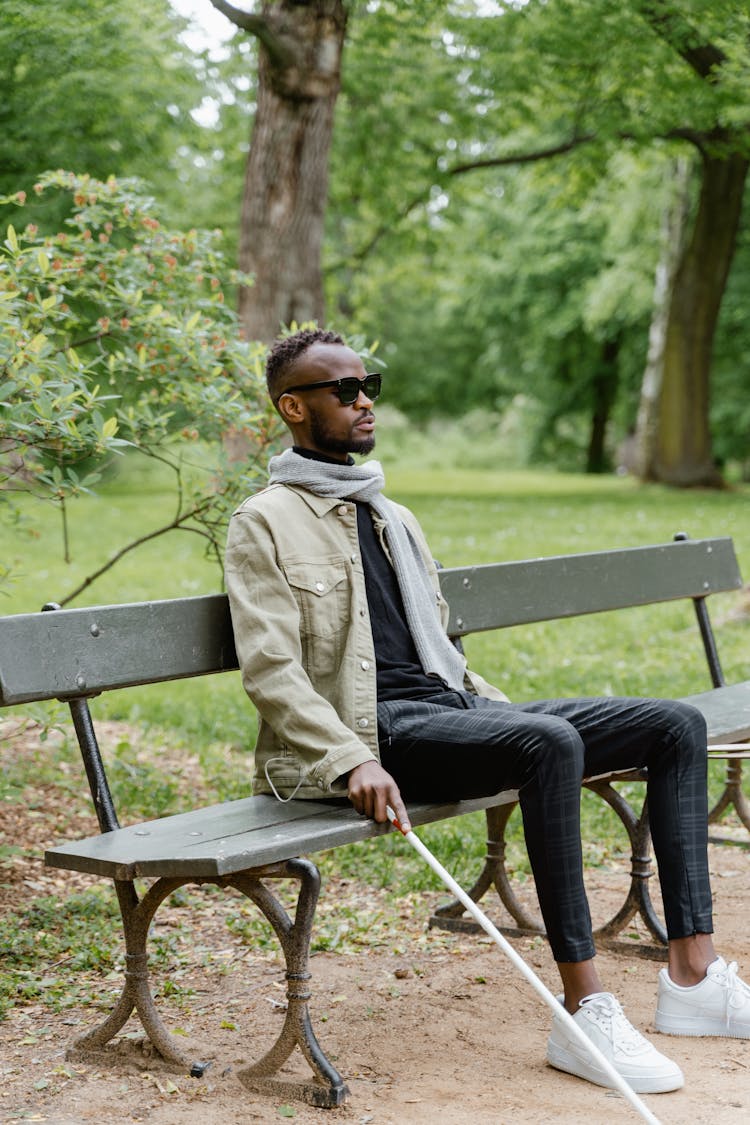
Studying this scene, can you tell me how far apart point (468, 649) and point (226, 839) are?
5554 millimetres

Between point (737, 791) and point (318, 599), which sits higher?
point (318, 599)

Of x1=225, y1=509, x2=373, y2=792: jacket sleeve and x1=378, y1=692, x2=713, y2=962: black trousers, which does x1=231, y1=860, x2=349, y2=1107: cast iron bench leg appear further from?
x1=378, y1=692, x2=713, y2=962: black trousers

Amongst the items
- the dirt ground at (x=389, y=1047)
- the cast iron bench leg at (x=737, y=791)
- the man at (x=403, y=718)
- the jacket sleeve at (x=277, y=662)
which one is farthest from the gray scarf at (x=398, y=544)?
the cast iron bench leg at (x=737, y=791)

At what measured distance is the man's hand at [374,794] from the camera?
309cm

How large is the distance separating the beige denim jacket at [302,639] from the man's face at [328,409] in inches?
7.5

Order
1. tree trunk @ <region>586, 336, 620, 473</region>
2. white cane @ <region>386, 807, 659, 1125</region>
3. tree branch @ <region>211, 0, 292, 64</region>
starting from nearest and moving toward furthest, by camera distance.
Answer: white cane @ <region>386, 807, 659, 1125</region>
tree branch @ <region>211, 0, 292, 64</region>
tree trunk @ <region>586, 336, 620, 473</region>

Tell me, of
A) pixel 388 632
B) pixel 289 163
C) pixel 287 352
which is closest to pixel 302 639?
pixel 388 632

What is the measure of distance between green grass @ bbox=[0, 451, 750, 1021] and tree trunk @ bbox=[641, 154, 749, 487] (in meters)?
1.96

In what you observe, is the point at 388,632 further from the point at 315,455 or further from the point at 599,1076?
the point at 599,1076

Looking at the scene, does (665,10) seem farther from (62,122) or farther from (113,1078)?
(113,1078)

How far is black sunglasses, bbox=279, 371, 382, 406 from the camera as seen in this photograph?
3564 mm

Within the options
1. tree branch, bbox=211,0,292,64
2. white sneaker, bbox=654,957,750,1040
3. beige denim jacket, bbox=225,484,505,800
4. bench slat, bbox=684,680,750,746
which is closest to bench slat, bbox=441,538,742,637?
bench slat, bbox=684,680,750,746

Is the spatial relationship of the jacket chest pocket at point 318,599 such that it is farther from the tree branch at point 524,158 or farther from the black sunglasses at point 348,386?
the tree branch at point 524,158

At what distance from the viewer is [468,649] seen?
849 cm
